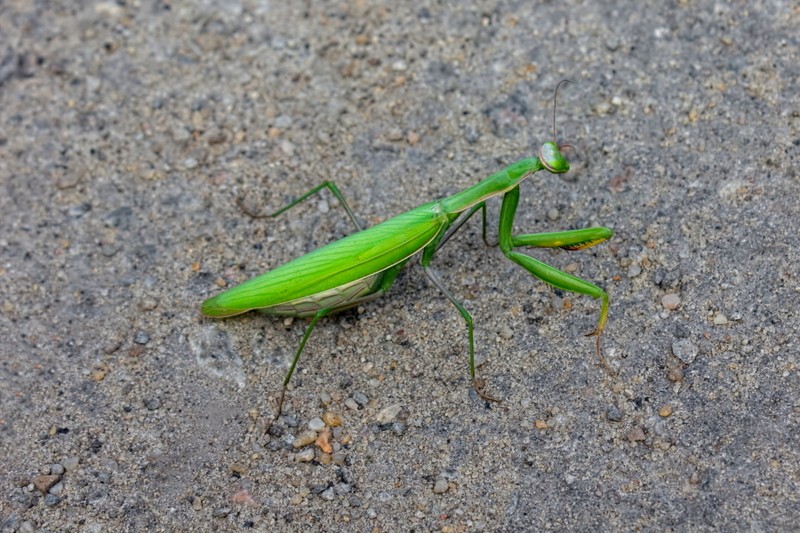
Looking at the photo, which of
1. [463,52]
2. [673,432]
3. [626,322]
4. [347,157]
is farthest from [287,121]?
[673,432]

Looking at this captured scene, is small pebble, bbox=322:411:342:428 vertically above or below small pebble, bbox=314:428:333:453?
above

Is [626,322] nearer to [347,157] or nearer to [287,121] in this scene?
[347,157]

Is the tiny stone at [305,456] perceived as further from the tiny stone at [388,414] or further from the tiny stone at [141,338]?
the tiny stone at [141,338]

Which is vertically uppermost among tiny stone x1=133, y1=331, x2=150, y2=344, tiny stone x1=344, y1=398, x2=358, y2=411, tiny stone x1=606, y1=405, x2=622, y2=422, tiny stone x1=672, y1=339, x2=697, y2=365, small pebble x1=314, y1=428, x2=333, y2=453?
tiny stone x1=133, y1=331, x2=150, y2=344

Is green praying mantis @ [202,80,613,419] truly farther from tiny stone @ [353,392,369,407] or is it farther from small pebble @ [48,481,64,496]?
small pebble @ [48,481,64,496]

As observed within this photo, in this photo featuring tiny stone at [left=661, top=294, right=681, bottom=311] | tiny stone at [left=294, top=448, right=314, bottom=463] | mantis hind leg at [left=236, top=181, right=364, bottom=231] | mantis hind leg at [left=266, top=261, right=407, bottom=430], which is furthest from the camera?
mantis hind leg at [left=236, top=181, right=364, bottom=231]

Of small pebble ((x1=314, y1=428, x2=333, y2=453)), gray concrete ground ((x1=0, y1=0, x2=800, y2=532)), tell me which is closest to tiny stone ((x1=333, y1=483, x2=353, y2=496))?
gray concrete ground ((x1=0, y1=0, x2=800, y2=532))

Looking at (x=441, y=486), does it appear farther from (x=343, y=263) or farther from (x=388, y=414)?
(x=343, y=263)
